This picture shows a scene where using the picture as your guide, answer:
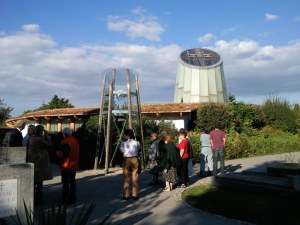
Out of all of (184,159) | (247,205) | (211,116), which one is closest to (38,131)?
(184,159)

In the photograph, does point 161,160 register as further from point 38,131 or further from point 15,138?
point 15,138

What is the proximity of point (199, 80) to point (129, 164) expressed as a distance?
25076 mm

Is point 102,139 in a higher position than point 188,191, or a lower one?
higher

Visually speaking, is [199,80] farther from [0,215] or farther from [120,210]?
[0,215]

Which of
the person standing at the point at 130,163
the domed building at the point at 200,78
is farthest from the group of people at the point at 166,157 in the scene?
the domed building at the point at 200,78

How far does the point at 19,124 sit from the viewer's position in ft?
30.3

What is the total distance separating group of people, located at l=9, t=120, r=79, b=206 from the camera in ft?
27.7

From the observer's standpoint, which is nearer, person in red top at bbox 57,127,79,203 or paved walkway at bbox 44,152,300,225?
paved walkway at bbox 44,152,300,225

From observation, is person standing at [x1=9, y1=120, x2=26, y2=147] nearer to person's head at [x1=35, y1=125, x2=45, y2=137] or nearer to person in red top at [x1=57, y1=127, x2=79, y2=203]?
person's head at [x1=35, y1=125, x2=45, y2=137]

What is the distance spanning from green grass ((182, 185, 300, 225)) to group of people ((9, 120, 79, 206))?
2.69 meters

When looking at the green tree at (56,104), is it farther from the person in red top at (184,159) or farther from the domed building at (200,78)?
the person in red top at (184,159)

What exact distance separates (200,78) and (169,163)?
78.4 feet

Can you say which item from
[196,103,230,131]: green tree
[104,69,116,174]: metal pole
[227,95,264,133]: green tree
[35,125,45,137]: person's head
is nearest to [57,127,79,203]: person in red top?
[35,125,45,137]: person's head

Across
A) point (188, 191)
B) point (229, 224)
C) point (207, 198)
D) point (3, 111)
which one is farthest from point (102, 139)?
point (3, 111)
